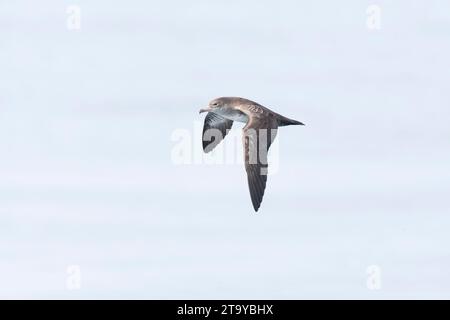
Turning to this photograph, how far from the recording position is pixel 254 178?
1734 inches

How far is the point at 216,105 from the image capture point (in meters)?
49.6

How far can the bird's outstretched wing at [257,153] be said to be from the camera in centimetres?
4388

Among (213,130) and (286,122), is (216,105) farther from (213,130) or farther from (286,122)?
(213,130)

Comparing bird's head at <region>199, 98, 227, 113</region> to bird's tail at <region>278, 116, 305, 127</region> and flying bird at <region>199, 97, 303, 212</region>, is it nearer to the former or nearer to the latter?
flying bird at <region>199, 97, 303, 212</region>

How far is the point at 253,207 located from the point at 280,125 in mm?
5682

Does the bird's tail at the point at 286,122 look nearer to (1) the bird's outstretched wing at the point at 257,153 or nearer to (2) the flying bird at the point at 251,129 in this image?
(2) the flying bird at the point at 251,129

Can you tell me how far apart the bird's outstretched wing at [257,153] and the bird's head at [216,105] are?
9.65 ft

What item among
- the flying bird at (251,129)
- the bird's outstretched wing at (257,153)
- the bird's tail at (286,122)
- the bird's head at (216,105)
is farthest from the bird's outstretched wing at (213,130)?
the bird's outstretched wing at (257,153)

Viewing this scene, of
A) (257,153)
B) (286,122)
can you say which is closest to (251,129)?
(257,153)

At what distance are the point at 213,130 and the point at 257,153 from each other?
7975mm

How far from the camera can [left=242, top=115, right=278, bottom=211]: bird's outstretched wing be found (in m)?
43.9

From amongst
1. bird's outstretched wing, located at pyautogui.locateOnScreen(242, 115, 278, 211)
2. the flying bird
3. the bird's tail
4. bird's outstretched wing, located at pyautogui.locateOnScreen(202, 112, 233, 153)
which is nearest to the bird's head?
the flying bird
